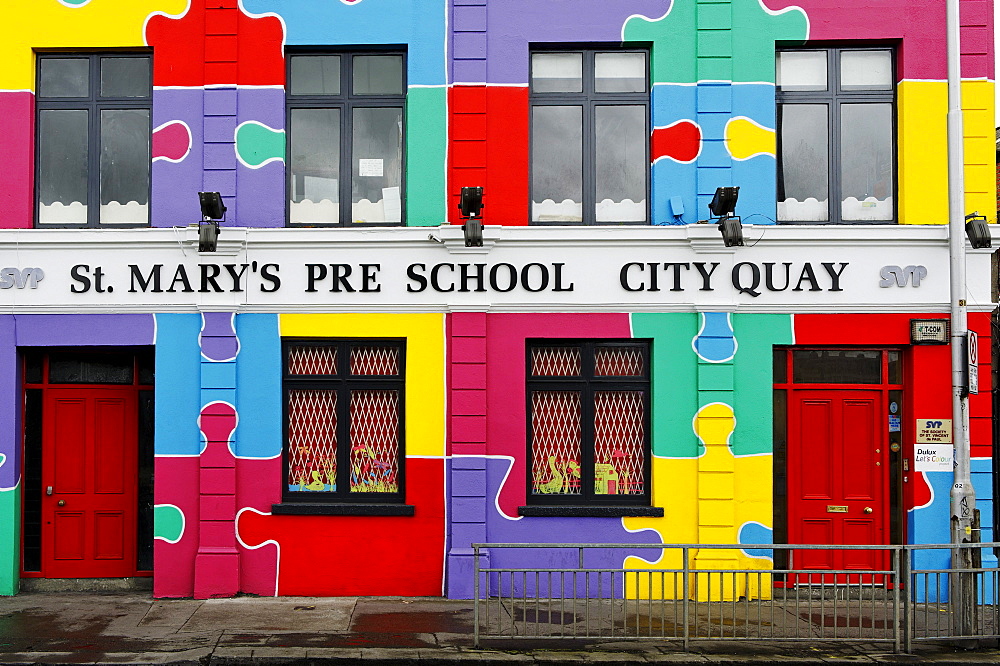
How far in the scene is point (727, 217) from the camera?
32.5 feet

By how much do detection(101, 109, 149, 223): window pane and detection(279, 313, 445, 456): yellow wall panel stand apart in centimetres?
223

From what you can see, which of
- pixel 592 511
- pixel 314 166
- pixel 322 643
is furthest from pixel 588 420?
pixel 314 166

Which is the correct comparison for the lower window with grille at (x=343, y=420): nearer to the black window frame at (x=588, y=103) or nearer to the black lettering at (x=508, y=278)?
the black lettering at (x=508, y=278)

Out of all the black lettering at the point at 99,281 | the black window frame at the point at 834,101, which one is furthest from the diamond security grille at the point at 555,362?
the black lettering at the point at 99,281

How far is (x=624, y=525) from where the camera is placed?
10055mm

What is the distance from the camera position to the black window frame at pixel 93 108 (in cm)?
1036

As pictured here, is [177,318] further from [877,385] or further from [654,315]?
[877,385]

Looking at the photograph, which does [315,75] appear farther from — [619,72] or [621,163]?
[621,163]

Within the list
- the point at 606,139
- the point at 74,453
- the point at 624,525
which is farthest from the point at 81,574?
the point at 606,139

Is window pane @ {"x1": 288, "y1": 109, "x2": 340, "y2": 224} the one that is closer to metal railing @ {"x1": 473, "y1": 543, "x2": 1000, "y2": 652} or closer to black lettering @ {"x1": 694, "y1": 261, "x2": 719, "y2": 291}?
black lettering @ {"x1": 694, "y1": 261, "x2": 719, "y2": 291}

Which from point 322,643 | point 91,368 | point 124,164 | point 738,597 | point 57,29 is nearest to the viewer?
point 322,643

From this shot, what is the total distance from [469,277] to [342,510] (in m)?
2.99

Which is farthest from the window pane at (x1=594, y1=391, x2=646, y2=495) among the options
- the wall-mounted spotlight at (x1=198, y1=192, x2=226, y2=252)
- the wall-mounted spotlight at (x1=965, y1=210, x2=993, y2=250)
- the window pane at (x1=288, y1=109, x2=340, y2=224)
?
the wall-mounted spotlight at (x1=198, y1=192, x2=226, y2=252)

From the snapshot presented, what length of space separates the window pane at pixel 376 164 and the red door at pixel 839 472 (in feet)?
17.0
